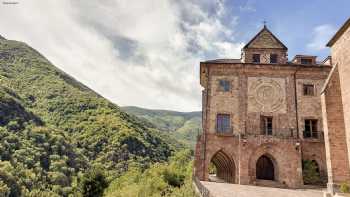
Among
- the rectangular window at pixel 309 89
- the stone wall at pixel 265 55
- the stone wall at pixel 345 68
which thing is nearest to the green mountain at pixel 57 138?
the stone wall at pixel 265 55

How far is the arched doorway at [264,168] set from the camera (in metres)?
27.2

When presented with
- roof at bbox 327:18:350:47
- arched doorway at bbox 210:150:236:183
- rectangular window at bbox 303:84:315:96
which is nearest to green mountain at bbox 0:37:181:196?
arched doorway at bbox 210:150:236:183

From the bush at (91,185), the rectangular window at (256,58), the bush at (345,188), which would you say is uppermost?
the rectangular window at (256,58)

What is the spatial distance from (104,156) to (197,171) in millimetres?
76072

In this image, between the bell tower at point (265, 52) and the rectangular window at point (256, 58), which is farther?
the rectangular window at point (256, 58)

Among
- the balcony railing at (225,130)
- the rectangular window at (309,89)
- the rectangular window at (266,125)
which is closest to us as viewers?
the balcony railing at (225,130)

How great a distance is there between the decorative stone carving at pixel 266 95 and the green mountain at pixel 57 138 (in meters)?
47.2

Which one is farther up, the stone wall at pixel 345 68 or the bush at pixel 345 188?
the stone wall at pixel 345 68

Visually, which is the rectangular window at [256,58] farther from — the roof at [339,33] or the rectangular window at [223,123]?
the roof at [339,33]

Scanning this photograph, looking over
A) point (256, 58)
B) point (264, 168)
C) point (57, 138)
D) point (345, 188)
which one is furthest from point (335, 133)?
point (57, 138)

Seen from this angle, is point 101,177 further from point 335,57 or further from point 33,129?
point 33,129

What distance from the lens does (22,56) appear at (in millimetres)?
146250

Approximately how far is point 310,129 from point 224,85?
866 centimetres

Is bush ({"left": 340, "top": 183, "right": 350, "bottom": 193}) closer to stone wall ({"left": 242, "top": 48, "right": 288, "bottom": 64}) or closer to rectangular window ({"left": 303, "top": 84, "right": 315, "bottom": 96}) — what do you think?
rectangular window ({"left": 303, "top": 84, "right": 315, "bottom": 96})
